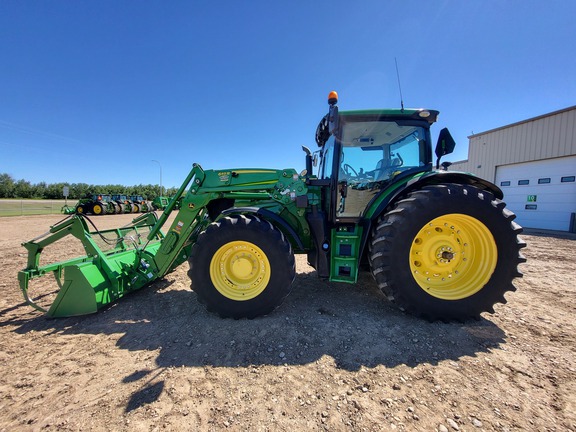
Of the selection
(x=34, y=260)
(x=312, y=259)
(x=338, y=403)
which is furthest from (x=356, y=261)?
(x=34, y=260)

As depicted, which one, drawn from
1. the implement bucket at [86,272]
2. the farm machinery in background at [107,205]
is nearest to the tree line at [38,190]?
the farm machinery in background at [107,205]

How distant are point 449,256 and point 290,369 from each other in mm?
2206

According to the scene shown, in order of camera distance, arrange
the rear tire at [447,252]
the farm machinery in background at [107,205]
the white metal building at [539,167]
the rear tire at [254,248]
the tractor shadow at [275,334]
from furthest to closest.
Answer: the farm machinery in background at [107,205], the white metal building at [539,167], the rear tire at [254,248], the rear tire at [447,252], the tractor shadow at [275,334]

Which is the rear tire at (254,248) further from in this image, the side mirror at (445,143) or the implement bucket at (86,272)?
the side mirror at (445,143)

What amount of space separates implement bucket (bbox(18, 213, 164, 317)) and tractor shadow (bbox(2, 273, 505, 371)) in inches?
7.4

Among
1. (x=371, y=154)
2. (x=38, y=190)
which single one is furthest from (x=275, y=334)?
(x=38, y=190)

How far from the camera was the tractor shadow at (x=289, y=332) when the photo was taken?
233 centimetres

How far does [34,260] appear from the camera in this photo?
124 inches

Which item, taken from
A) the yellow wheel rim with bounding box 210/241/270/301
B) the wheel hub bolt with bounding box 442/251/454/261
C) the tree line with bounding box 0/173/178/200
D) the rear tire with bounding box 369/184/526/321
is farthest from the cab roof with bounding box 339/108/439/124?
the tree line with bounding box 0/173/178/200

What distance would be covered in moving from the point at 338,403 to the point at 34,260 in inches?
154

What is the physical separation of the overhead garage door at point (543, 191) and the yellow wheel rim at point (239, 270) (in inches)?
584

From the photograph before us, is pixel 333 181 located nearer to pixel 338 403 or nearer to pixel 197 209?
pixel 197 209

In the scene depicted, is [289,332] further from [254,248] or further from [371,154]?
[371,154]

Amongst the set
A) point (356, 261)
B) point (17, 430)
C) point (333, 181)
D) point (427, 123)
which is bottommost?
point (17, 430)
